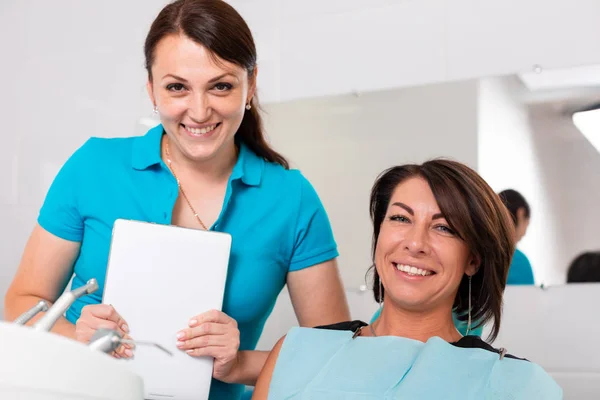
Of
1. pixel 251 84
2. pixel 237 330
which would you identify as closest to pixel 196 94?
pixel 251 84

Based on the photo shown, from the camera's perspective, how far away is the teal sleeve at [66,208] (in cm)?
143

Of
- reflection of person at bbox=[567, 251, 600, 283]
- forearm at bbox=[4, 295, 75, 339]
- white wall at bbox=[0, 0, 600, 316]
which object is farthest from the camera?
white wall at bbox=[0, 0, 600, 316]

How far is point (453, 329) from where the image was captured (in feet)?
4.78

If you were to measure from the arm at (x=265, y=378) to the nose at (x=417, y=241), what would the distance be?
324 mm

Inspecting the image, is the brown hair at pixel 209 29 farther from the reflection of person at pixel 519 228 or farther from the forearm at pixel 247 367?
the reflection of person at pixel 519 228

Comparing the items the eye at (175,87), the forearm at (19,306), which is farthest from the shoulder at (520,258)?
the forearm at (19,306)

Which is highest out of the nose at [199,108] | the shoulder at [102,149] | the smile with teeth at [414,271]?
the nose at [199,108]

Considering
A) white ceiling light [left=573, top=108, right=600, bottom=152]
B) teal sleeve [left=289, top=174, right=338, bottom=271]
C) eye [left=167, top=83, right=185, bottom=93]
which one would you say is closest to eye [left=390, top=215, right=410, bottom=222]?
teal sleeve [left=289, top=174, right=338, bottom=271]

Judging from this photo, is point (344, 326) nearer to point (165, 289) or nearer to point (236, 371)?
point (236, 371)

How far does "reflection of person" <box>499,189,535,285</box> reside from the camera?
2184 mm

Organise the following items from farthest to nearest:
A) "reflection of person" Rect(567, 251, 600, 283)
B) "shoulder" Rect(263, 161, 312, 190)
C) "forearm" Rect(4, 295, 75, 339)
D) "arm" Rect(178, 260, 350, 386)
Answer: "reflection of person" Rect(567, 251, 600, 283) < "shoulder" Rect(263, 161, 312, 190) < "forearm" Rect(4, 295, 75, 339) < "arm" Rect(178, 260, 350, 386)

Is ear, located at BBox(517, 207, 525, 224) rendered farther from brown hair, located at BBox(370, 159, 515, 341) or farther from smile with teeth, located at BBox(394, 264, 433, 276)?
smile with teeth, located at BBox(394, 264, 433, 276)

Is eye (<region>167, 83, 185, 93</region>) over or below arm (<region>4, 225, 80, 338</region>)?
over

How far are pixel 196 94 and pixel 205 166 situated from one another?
7.5 inches
